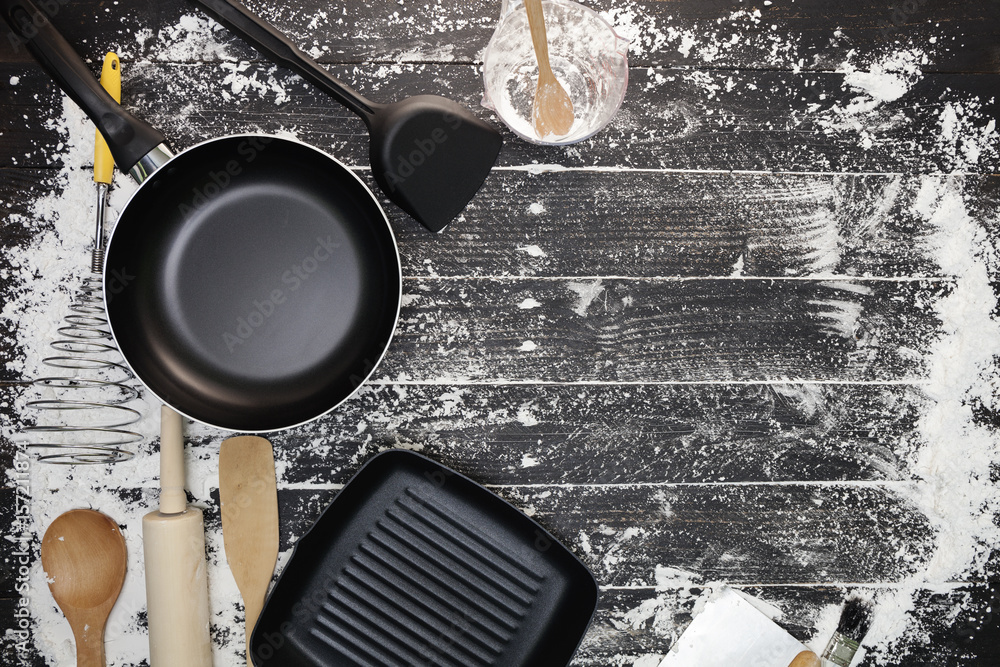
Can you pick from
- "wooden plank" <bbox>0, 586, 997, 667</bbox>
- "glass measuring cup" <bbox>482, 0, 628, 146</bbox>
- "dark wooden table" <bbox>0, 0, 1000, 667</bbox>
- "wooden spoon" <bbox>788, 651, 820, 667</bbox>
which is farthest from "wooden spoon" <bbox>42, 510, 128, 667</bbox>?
"wooden spoon" <bbox>788, 651, 820, 667</bbox>

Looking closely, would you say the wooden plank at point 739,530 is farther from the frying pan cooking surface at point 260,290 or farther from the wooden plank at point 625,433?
the frying pan cooking surface at point 260,290

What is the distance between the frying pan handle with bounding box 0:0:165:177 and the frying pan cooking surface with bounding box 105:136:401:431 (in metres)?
0.08

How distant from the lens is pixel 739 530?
31.8 inches

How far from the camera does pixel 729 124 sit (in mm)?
790

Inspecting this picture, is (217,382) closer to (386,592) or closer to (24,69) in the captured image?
(386,592)

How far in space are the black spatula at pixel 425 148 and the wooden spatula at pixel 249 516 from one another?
1.16ft

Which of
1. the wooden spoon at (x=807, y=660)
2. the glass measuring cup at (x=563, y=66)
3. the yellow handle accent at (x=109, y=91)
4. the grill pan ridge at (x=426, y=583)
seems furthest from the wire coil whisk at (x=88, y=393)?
the wooden spoon at (x=807, y=660)

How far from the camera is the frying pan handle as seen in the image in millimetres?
630

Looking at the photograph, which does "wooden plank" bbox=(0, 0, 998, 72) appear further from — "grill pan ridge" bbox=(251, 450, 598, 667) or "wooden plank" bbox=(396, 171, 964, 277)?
"grill pan ridge" bbox=(251, 450, 598, 667)

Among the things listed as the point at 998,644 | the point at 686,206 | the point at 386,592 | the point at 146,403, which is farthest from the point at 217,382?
the point at 998,644

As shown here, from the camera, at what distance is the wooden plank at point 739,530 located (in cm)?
80

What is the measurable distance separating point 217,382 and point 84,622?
334 mm

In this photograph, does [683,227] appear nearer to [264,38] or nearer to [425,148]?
[425,148]

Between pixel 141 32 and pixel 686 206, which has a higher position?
pixel 141 32
